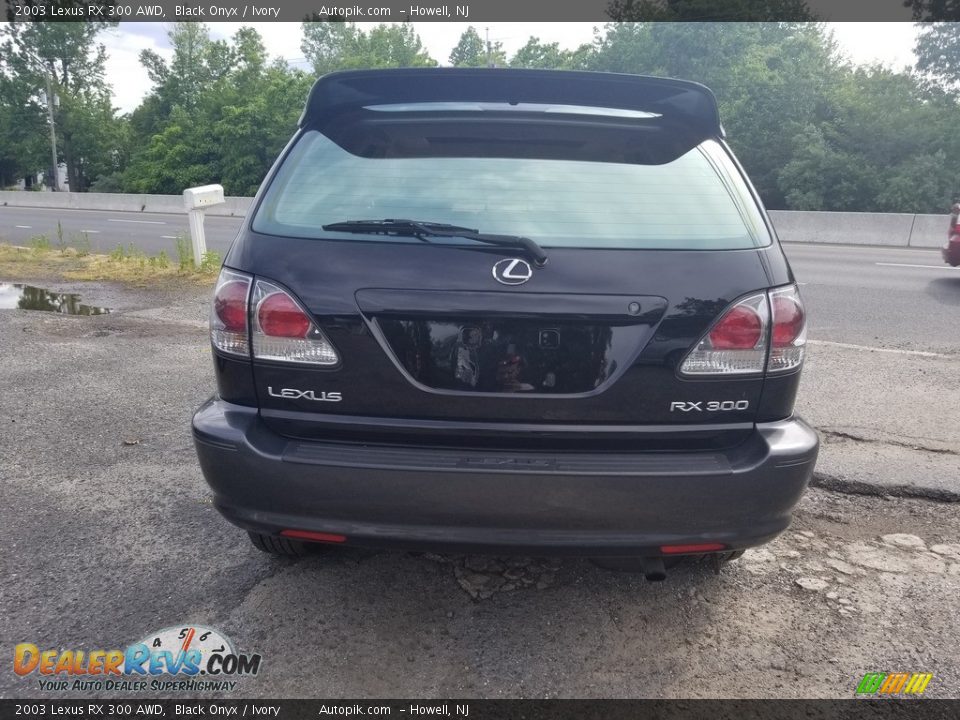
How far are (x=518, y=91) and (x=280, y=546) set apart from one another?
187cm

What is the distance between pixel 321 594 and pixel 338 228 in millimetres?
1349

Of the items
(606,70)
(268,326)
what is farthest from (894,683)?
(606,70)

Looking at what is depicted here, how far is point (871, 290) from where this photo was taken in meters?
9.91

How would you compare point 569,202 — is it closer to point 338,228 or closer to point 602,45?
point 338,228

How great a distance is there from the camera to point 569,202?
2.27m

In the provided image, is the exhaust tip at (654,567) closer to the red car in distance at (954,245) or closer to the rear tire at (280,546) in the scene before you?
the rear tire at (280,546)

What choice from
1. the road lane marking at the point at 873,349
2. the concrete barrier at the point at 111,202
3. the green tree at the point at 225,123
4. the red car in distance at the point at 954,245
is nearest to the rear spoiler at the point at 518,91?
the road lane marking at the point at 873,349

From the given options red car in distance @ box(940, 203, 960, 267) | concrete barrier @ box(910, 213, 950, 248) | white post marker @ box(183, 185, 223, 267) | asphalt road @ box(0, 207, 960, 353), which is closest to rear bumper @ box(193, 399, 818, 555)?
asphalt road @ box(0, 207, 960, 353)

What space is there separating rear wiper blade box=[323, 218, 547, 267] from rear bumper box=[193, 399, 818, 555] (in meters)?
0.60

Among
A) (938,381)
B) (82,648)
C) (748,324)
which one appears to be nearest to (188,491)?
(82,648)

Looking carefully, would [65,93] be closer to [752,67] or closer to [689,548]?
[752,67]

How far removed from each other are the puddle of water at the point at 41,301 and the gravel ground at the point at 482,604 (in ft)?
15.8

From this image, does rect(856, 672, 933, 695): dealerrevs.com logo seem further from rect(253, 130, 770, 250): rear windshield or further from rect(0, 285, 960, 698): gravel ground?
rect(253, 130, 770, 250): rear windshield

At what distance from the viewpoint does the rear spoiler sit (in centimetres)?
254
